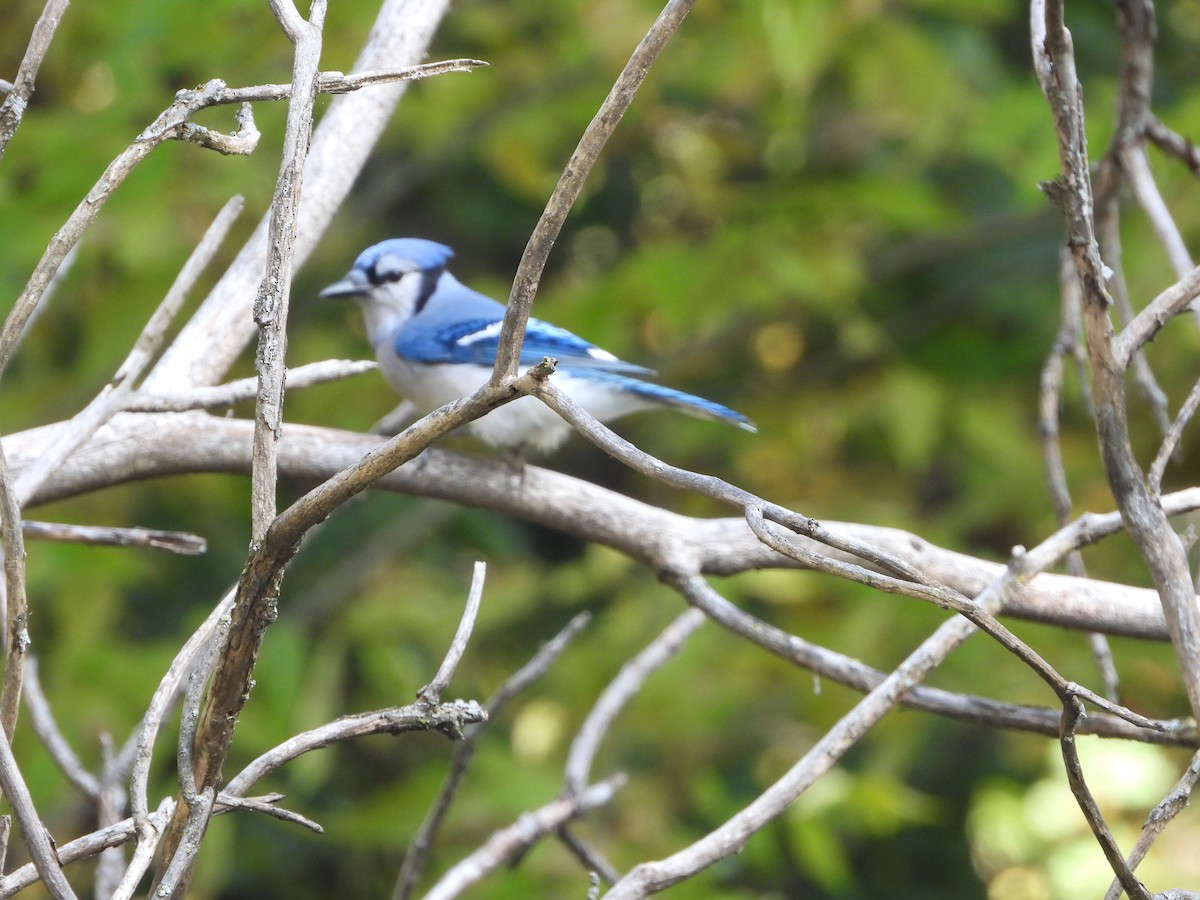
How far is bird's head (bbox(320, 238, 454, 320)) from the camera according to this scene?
2816 millimetres

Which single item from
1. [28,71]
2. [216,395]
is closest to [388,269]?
[216,395]

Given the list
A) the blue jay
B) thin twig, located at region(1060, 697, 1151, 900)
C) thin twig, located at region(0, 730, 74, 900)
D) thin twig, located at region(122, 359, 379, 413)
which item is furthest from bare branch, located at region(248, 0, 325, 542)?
the blue jay

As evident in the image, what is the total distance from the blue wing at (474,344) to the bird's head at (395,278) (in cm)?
12

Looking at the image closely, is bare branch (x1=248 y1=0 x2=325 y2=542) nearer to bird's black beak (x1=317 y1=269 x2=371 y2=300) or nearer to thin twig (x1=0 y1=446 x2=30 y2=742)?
thin twig (x1=0 y1=446 x2=30 y2=742)

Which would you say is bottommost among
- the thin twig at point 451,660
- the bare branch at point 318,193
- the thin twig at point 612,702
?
the thin twig at point 451,660

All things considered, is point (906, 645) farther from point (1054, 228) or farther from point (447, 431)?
point (447, 431)

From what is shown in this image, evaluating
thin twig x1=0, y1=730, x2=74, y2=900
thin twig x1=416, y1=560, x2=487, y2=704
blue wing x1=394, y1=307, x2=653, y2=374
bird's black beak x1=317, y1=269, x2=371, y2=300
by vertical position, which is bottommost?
thin twig x1=0, y1=730, x2=74, y2=900

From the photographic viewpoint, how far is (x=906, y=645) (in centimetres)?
344

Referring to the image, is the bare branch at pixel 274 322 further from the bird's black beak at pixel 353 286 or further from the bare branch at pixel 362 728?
the bird's black beak at pixel 353 286

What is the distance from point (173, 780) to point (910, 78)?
2679mm

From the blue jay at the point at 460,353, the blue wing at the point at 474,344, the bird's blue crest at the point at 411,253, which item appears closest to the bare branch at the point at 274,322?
the blue jay at the point at 460,353

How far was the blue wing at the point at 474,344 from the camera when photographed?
2633mm

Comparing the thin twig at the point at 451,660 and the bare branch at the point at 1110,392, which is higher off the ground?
the bare branch at the point at 1110,392

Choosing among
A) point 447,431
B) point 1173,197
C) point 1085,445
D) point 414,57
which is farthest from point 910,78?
point 447,431
